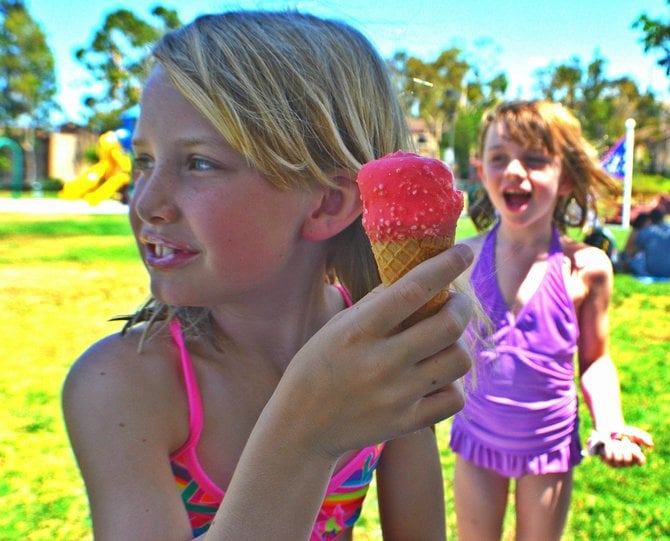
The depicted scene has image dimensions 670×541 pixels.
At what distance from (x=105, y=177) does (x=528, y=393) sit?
2332cm

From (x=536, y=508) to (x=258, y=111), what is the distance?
215cm

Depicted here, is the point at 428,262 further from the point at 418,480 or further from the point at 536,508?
the point at 536,508

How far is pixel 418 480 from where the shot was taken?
183 cm

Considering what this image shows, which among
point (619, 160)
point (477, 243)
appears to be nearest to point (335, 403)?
point (477, 243)

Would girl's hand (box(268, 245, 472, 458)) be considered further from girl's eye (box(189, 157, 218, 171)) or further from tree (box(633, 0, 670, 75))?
tree (box(633, 0, 670, 75))

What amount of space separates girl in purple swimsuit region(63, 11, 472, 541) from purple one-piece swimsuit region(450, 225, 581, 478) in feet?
3.47

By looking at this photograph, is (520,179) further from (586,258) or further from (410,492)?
(410,492)

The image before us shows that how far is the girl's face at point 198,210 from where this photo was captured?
1.38 metres

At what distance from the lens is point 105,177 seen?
23.9m

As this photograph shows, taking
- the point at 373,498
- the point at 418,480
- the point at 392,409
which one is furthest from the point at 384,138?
the point at 373,498

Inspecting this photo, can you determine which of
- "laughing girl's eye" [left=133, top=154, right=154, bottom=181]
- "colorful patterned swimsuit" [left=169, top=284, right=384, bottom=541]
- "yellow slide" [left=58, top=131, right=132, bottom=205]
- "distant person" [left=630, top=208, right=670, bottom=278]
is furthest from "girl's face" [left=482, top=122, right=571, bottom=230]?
"yellow slide" [left=58, top=131, right=132, bottom=205]

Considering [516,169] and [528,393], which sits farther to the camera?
[516,169]

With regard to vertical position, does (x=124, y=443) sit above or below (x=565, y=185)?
below

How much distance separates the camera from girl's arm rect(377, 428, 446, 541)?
5.96 feet
